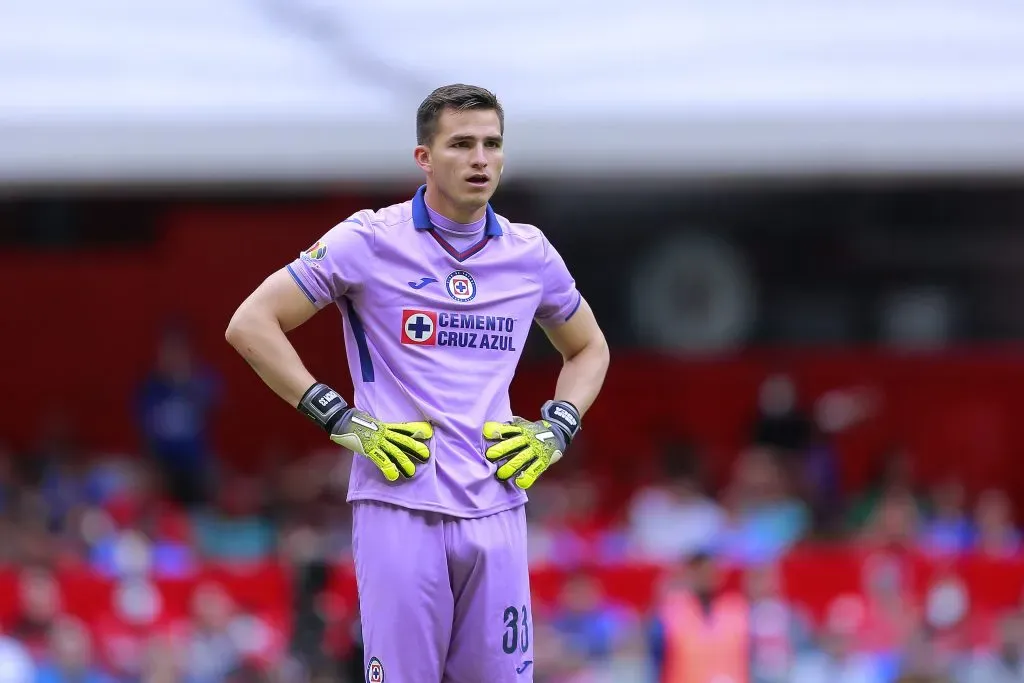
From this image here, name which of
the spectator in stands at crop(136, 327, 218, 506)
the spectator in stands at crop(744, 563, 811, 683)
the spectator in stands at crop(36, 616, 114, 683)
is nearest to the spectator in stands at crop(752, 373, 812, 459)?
the spectator in stands at crop(744, 563, 811, 683)

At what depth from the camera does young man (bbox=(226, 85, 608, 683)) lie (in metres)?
3.72

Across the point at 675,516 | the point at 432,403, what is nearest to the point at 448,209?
the point at 432,403

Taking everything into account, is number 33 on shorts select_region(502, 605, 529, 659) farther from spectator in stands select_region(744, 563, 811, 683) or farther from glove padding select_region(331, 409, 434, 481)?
spectator in stands select_region(744, 563, 811, 683)

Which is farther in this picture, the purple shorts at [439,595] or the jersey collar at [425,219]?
the jersey collar at [425,219]

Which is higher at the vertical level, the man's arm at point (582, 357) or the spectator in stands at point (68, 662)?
the man's arm at point (582, 357)

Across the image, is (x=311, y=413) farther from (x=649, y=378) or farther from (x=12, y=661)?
(x=649, y=378)

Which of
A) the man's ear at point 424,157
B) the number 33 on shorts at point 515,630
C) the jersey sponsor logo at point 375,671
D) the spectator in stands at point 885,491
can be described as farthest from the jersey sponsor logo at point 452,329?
the spectator in stands at point 885,491

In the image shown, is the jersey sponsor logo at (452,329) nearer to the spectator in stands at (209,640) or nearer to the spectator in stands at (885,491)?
the spectator in stands at (209,640)

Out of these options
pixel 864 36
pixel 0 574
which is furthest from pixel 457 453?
pixel 864 36

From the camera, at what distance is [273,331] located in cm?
370

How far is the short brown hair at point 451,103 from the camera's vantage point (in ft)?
12.3

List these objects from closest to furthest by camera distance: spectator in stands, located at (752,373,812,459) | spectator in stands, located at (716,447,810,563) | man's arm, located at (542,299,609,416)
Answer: man's arm, located at (542,299,609,416), spectator in stands, located at (716,447,810,563), spectator in stands, located at (752,373,812,459)

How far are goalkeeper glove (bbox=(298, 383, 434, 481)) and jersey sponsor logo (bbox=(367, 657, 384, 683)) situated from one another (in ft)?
1.44

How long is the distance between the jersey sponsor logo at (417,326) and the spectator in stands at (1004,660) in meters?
5.17
